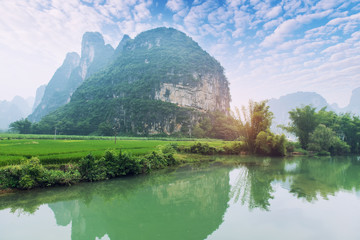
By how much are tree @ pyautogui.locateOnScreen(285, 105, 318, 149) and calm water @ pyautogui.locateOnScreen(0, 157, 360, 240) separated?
20.8 metres

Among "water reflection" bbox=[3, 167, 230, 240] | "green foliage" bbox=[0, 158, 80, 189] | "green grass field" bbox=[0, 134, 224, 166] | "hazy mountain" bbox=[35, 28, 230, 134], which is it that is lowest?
"water reflection" bbox=[3, 167, 230, 240]

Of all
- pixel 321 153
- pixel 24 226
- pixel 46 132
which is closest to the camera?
pixel 24 226

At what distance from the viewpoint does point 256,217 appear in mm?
5555

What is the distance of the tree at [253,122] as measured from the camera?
22656 mm

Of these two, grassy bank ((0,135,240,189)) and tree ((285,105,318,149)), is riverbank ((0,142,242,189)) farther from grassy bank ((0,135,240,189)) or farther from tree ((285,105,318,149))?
tree ((285,105,318,149))

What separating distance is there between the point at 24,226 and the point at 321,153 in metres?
29.7

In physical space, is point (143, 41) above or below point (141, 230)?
Result: above

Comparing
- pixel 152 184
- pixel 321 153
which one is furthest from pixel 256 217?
pixel 321 153

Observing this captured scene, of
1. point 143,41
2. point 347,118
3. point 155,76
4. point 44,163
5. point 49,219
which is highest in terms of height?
point 143,41

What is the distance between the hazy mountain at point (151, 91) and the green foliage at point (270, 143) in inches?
1417

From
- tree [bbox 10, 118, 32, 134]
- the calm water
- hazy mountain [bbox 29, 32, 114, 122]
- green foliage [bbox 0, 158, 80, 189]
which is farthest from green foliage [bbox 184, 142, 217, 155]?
hazy mountain [bbox 29, 32, 114, 122]

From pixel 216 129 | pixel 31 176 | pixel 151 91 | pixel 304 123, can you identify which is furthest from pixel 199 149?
pixel 151 91

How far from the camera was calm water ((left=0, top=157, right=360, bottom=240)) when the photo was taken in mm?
4746

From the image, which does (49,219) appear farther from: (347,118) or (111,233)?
(347,118)
